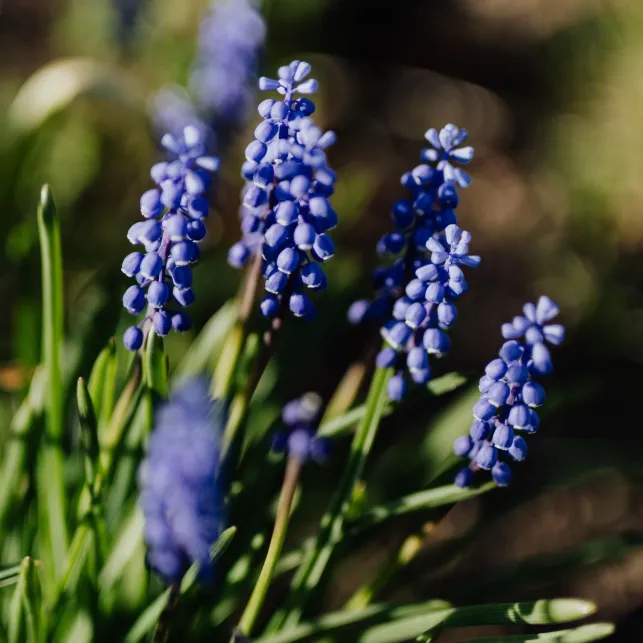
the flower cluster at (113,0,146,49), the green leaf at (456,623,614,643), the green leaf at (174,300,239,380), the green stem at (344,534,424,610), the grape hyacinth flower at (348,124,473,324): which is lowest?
the green stem at (344,534,424,610)

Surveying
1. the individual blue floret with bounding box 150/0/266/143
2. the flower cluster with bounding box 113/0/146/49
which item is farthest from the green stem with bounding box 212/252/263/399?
the flower cluster with bounding box 113/0/146/49

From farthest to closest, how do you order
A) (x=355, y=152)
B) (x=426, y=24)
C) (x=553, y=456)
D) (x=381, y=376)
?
1. (x=426, y=24)
2. (x=355, y=152)
3. (x=553, y=456)
4. (x=381, y=376)

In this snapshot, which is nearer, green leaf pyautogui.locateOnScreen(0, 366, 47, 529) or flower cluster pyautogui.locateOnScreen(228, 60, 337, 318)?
flower cluster pyautogui.locateOnScreen(228, 60, 337, 318)

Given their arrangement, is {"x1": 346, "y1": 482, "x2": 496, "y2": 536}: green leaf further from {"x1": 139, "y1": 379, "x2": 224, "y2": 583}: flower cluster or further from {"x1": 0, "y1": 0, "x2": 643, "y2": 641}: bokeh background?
{"x1": 139, "y1": 379, "x2": 224, "y2": 583}: flower cluster

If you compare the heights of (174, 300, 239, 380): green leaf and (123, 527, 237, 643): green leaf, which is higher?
(174, 300, 239, 380): green leaf

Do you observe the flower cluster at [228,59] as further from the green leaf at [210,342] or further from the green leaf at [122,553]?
the green leaf at [122,553]

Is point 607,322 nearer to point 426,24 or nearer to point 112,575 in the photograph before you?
point 426,24

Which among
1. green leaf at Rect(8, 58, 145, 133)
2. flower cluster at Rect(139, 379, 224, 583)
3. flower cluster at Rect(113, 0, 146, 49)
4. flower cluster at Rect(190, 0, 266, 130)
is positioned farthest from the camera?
flower cluster at Rect(113, 0, 146, 49)

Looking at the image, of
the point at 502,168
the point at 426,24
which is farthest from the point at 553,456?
the point at 426,24

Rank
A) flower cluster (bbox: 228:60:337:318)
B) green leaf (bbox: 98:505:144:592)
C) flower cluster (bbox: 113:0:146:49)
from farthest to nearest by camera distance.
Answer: flower cluster (bbox: 113:0:146:49)
green leaf (bbox: 98:505:144:592)
flower cluster (bbox: 228:60:337:318)
